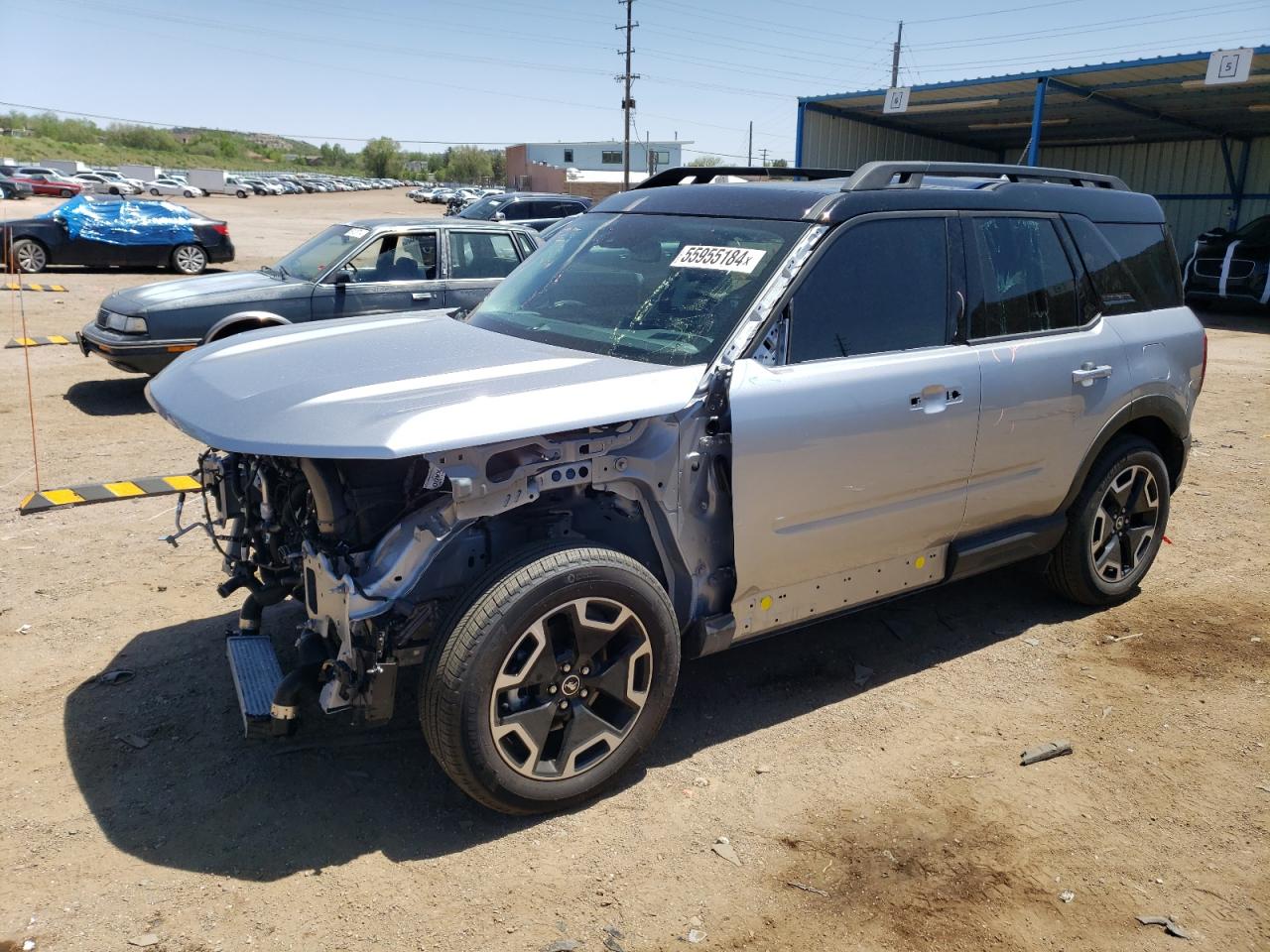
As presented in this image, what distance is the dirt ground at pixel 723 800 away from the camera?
284cm

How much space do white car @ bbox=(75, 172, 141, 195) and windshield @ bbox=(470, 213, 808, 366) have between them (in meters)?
51.4

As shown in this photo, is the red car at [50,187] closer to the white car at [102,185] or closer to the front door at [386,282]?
the white car at [102,185]

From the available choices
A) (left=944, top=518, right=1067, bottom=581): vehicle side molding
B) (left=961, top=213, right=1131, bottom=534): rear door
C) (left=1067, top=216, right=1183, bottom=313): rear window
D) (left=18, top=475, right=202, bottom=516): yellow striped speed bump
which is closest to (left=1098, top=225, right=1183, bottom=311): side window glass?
(left=1067, top=216, right=1183, bottom=313): rear window

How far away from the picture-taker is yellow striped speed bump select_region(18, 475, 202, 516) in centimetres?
606

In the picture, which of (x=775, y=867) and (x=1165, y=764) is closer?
(x=775, y=867)

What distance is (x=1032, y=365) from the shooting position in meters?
4.23

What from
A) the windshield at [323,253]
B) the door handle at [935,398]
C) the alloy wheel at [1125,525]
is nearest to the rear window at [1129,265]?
the alloy wheel at [1125,525]

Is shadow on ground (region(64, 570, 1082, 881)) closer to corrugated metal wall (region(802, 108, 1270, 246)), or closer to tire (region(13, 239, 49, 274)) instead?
tire (region(13, 239, 49, 274))

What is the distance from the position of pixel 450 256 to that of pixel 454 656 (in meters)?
6.94

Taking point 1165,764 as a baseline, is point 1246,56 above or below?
above

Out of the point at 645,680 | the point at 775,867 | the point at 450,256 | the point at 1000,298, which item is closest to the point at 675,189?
the point at 1000,298

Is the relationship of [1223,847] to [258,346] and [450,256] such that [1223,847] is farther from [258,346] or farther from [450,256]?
[450,256]

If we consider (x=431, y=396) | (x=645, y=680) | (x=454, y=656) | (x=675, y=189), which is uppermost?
(x=675, y=189)

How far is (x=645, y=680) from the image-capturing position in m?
3.36
